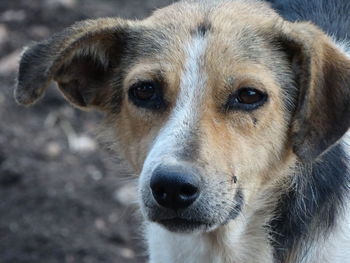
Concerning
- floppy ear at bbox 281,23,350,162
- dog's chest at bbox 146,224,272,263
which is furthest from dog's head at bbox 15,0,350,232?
dog's chest at bbox 146,224,272,263

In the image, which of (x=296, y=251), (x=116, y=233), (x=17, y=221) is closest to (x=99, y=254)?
(x=116, y=233)

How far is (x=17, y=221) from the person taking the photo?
639 cm

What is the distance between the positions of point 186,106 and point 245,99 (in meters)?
0.28

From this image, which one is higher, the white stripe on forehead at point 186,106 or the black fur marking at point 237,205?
the white stripe on forehead at point 186,106

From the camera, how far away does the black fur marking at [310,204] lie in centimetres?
454

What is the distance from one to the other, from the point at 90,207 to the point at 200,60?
2.49m

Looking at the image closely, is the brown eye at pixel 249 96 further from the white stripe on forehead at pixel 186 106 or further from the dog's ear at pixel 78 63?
the dog's ear at pixel 78 63

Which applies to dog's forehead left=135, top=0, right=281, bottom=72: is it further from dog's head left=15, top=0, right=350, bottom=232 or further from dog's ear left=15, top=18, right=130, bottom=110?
dog's ear left=15, top=18, right=130, bottom=110

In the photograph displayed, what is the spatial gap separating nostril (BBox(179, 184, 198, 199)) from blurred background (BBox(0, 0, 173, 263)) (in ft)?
5.23

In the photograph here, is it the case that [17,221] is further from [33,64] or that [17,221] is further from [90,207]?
[33,64]

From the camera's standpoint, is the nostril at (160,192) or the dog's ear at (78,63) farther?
the dog's ear at (78,63)

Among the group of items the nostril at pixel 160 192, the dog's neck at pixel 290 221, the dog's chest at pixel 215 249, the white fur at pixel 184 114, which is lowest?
the dog's chest at pixel 215 249

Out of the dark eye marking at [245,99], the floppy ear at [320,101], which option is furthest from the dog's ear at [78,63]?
the floppy ear at [320,101]

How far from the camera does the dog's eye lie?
172 inches
